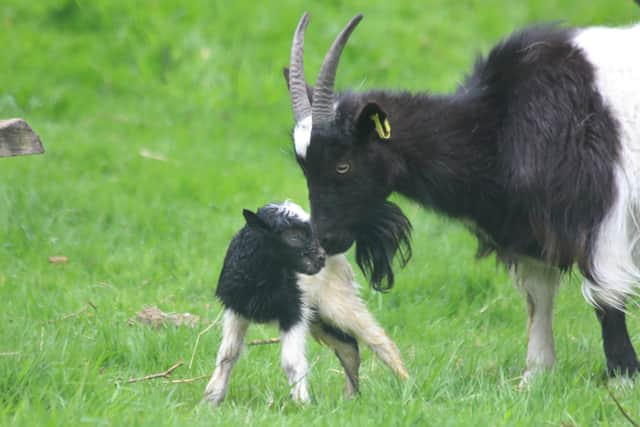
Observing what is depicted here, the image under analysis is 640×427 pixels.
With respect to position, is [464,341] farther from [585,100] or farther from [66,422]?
[66,422]

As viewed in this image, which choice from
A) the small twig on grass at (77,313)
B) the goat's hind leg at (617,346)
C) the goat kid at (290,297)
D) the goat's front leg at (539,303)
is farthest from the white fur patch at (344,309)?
the small twig on grass at (77,313)

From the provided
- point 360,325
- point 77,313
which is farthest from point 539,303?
point 77,313

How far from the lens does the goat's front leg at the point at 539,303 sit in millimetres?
5617

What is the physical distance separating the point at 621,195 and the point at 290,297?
5.56ft

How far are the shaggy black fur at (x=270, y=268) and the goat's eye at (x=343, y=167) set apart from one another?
31 centimetres

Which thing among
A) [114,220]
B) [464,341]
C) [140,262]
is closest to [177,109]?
[114,220]

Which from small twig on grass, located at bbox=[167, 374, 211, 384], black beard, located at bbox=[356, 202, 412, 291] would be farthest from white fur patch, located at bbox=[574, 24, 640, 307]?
small twig on grass, located at bbox=[167, 374, 211, 384]

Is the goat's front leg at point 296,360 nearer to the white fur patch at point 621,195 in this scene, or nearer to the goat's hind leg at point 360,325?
the goat's hind leg at point 360,325

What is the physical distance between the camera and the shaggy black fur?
4801mm

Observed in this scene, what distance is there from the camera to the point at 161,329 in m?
5.71

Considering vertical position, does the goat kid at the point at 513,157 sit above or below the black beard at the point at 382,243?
above

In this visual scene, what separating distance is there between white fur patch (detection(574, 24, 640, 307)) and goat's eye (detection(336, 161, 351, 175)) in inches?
50.3

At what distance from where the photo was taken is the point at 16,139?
4078 millimetres

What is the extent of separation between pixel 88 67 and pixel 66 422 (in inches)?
297
